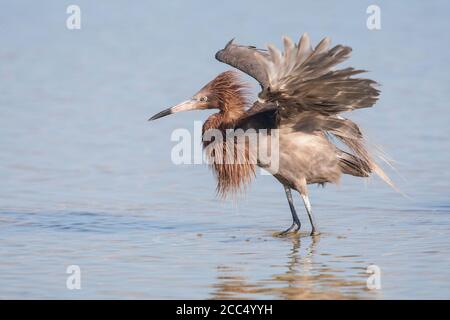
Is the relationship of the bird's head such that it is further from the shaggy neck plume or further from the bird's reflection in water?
the bird's reflection in water

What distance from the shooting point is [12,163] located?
1530 centimetres

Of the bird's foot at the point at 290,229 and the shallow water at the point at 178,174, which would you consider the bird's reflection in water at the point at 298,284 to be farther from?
the bird's foot at the point at 290,229

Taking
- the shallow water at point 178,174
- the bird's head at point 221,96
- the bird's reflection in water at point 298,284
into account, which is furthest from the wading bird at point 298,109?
the bird's reflection in water at point 298,284

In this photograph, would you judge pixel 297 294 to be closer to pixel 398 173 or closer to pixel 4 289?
pixel 4 289

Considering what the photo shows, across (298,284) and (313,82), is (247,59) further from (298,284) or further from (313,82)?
(298,284)

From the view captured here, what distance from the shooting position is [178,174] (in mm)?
14977

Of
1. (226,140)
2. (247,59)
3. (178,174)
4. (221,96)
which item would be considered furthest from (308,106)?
(178,174)

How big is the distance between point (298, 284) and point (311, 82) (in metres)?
2.19

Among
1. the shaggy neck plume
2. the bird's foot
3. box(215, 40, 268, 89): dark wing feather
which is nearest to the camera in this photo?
the bird's foot

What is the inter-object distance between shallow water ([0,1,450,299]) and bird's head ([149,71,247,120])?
1299 millimetres

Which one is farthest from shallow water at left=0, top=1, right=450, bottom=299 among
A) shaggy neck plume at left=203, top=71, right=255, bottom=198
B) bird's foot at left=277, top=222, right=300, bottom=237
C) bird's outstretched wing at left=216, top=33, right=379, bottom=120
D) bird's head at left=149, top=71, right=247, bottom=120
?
bird's outstretched wing at left=216, top=33, right=379, bottom=120

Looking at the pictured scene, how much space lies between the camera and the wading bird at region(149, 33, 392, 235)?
35.0 feet

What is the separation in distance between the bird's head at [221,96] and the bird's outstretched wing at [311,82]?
672mm

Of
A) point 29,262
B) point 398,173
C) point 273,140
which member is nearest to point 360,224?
point 273,140
